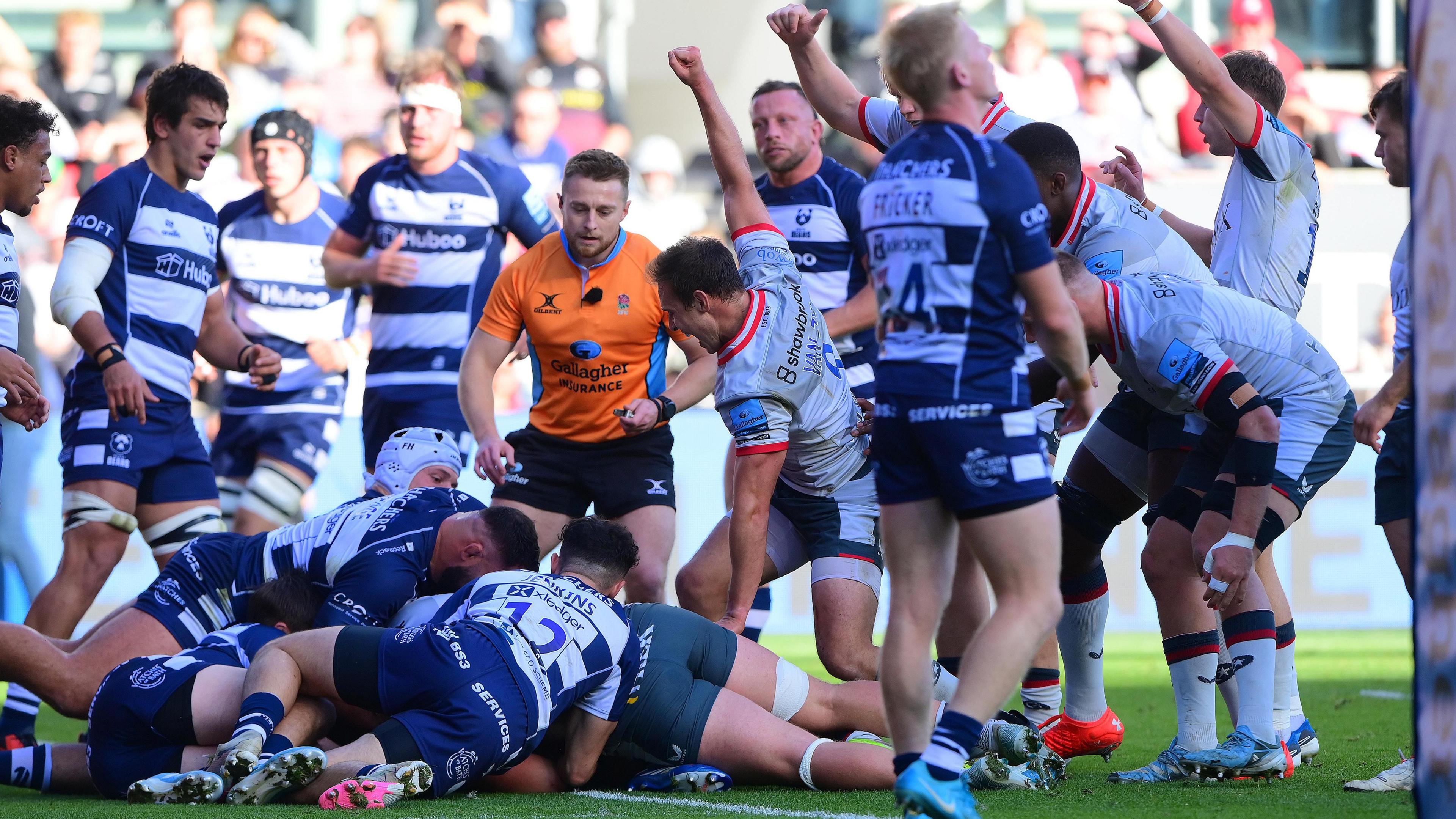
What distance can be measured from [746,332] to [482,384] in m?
1.66

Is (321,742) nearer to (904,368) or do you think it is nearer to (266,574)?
(266,574)

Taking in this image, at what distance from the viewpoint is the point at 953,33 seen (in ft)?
12.8

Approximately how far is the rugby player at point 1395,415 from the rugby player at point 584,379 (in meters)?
2.65

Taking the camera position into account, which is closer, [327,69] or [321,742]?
[321,742]

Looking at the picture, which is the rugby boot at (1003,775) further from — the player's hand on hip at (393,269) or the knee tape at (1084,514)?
the player's hand on hip at (393,269)

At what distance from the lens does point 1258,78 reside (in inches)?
242

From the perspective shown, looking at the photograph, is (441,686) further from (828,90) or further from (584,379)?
(828,90)

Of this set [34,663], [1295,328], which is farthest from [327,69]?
[1295,328]

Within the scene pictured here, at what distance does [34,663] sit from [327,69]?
36.5 feet

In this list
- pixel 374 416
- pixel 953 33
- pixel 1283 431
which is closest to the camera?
pixel 953 33

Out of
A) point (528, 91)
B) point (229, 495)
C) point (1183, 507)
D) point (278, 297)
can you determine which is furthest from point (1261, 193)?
point (528, 91)

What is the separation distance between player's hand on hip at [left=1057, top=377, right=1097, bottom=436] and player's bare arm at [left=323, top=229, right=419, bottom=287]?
3944mm

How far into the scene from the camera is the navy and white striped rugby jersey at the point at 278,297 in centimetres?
862

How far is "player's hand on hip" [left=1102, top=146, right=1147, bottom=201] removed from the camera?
259 inches
